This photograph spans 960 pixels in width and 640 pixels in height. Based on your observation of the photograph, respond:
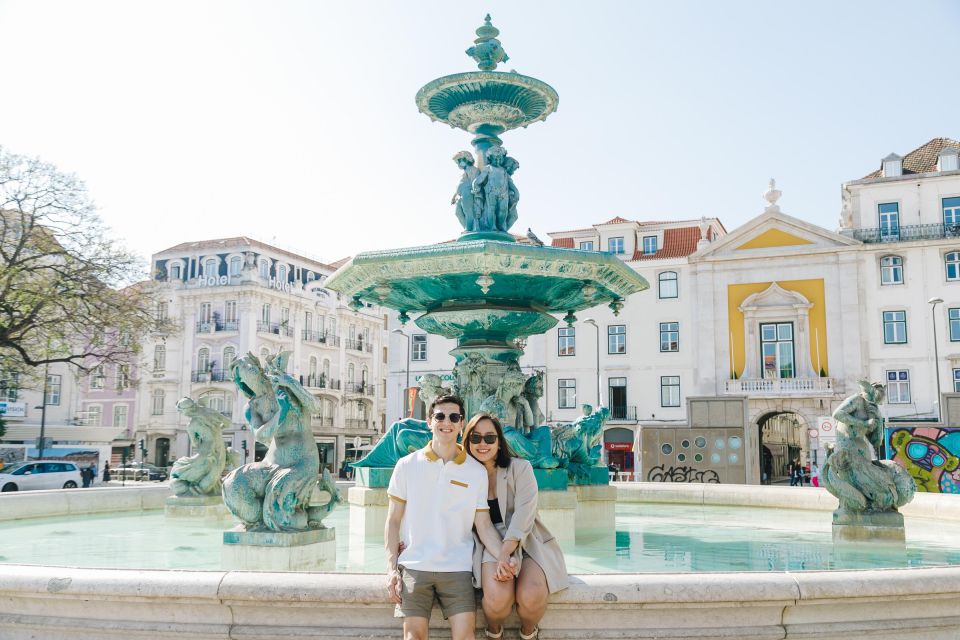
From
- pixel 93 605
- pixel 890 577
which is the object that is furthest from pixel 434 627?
pixel 890 577

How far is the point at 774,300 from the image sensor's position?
3891cm

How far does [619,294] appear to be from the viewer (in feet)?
31.3

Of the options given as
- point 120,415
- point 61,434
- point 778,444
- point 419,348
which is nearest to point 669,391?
point 778,444

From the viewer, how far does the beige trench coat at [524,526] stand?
390 cm

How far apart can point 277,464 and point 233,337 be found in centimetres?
5097

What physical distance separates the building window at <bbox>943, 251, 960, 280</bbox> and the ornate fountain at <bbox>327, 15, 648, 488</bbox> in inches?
1280

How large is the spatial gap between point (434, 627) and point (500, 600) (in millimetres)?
407

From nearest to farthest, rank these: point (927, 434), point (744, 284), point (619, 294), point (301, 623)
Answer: point (301, 623) < point (619, 294) < point (927, 434) < point (744, 284)

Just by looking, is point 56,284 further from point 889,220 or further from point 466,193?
point 889,220

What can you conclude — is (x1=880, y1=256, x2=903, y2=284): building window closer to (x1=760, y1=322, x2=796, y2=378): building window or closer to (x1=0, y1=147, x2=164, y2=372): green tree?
(x1=760, y1=322, x2=796, y2=378): building window

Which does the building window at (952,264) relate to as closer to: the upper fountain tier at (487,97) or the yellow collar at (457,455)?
the upper fountain tier at (487,97)

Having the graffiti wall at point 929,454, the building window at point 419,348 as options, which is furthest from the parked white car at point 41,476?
the graffiti wall at point 929,454

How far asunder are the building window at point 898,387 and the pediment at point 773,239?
585cm

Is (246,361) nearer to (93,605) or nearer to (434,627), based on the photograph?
(93,605)
